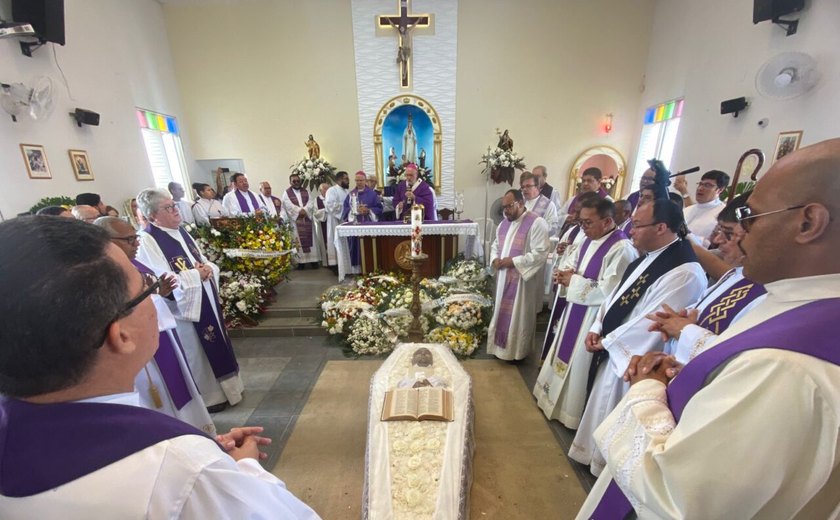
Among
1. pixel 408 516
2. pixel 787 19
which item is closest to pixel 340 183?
pixel 408 516

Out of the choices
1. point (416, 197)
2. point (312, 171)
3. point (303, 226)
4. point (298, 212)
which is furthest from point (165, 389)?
point (312, 171)

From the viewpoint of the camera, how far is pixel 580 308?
10.2 ft

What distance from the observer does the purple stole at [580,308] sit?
298 centimetres

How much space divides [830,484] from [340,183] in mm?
8123

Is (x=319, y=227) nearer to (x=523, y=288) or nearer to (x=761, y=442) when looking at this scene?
(x=523, y=288)

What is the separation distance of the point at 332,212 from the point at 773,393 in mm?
7778

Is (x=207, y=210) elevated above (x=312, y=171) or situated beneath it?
situated beneath

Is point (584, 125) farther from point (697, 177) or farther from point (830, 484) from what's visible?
point (830, 484)

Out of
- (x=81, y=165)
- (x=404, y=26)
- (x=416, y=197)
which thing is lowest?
(x=416, y=197)

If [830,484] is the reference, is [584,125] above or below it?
above

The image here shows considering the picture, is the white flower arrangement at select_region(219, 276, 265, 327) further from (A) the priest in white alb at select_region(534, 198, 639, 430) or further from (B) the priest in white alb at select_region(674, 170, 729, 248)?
(B) the priest in white alb at select_region(674, 170, 729, 248)

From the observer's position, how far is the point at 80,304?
73cm

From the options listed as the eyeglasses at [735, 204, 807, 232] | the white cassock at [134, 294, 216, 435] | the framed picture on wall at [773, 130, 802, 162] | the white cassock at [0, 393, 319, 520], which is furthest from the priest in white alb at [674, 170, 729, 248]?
the white cassock at [134, 294, 216, 435]

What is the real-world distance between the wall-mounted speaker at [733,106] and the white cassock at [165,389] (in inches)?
320
